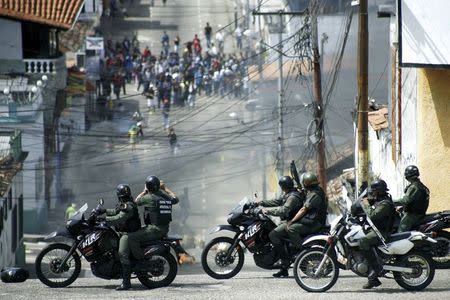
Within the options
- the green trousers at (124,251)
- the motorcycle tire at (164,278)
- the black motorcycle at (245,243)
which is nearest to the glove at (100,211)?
the green trousers at (124,251)

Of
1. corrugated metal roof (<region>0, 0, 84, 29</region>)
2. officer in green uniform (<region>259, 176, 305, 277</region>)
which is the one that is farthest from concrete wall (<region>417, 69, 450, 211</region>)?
corrugated metal roof (<region>0, 0, 84, 29</region>)

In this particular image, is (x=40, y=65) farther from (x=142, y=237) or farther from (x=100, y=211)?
(x=142, y=237)

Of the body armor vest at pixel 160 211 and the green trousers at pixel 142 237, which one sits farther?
the body armor vest at pixel 160 211

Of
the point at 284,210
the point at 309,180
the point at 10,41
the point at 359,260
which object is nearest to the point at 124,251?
the point at 284,210

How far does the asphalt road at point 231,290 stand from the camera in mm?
20344

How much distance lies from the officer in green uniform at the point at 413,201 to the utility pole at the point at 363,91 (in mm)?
4847

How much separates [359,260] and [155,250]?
2.94 meters

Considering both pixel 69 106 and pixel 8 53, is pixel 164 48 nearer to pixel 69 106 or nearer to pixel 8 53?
pixel 69 106

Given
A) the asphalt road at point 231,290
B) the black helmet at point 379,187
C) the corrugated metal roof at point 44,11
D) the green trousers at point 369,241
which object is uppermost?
the corrugated metal roof at point 44,11

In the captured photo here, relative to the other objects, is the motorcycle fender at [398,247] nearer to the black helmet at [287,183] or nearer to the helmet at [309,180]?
the helmet at [309,180]

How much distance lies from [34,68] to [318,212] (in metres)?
34.3

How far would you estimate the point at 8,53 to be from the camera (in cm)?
5491

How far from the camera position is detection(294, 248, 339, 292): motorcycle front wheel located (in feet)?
67.4

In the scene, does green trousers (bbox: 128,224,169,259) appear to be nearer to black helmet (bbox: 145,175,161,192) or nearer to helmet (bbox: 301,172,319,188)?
black helmet (bbox: 145,175,161,192)
